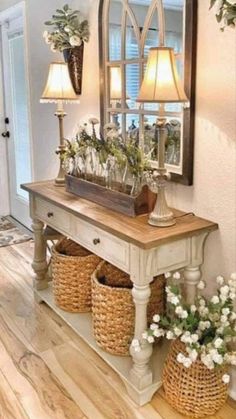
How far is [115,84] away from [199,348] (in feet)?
5.00

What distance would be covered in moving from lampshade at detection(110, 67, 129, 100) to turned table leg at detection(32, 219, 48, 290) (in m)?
0.95

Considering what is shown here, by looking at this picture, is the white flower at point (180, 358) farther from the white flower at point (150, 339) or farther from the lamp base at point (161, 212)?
the lamp base at point (161, 212)

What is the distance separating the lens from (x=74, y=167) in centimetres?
249

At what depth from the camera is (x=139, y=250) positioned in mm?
1794

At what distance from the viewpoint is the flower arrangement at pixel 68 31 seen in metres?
2.67

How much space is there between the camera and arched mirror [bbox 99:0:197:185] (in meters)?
1.94

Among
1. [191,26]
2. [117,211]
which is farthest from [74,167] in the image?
[191,26]

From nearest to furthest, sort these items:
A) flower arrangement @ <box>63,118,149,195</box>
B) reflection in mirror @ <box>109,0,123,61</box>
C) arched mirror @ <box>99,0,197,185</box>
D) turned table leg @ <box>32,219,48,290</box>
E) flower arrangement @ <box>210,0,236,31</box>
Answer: flower arrangement @ <box>210,0,236,31</box> → arched mirror @ <box>99,0,197,185</box> → flower arrangement @ <box>63,118,149,195</box> → reflection in mirror @ <box>109,0,123,61</box> → turned table leg @ <box>32,219,48,290</box>

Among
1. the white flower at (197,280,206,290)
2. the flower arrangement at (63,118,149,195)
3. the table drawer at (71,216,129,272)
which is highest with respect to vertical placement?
the flower arrangement at (63,118,149,195)

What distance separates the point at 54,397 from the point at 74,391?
102 mm

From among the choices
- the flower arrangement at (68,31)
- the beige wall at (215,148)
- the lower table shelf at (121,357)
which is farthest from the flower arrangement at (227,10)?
the lower table shelf at (121,357)

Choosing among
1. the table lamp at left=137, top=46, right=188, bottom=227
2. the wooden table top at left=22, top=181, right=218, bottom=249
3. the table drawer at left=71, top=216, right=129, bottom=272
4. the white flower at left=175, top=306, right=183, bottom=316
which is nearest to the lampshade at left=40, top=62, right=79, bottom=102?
the wooden table top at left=22, top=181, right=218, bottom=249

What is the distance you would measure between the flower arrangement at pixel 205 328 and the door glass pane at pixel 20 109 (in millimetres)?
2664

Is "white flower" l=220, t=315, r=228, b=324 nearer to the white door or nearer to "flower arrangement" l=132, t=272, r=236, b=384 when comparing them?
"flower arrangement" l=132, t=272, r=236, b=384
